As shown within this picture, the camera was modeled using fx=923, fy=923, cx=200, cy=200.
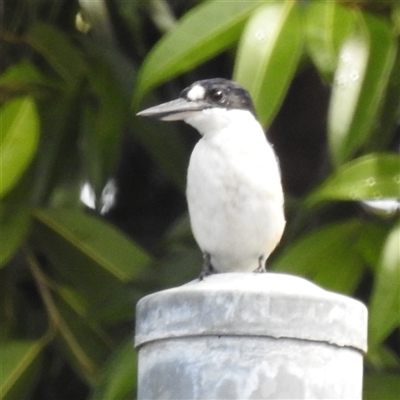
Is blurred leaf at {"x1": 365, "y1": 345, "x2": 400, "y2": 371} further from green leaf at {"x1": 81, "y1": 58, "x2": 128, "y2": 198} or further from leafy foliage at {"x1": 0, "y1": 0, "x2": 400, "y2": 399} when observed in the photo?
green leaf at {"x1": 81, "y1": 58, "x2": 128, "y2": 198}

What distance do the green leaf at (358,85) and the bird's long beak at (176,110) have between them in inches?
9.3

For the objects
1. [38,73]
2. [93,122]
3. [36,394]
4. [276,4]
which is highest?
[276,4]

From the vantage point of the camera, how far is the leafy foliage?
1.18m

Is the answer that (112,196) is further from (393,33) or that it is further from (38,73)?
(393,33)

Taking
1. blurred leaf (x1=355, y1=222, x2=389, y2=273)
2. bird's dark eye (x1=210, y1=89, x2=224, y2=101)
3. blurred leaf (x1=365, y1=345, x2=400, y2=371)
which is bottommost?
blurred leaf (x1=365, y1=345, x2=400, y2=371)

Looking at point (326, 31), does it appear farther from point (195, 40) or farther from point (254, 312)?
point (254, 312)

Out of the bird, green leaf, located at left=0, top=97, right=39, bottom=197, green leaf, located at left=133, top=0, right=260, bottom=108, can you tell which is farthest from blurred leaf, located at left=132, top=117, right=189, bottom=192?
the bird

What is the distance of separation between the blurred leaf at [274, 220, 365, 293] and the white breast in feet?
0.97

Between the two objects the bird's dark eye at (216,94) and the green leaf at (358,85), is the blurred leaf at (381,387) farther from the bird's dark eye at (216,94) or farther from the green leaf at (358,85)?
the bird's dark eye at (216,94)

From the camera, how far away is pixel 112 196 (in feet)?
6.19

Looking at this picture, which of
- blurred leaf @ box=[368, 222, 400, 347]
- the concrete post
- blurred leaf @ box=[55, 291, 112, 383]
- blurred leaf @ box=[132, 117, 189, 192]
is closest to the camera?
the concrete post

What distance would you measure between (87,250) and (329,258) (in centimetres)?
43

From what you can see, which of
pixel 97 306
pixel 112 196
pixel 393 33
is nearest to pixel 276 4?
pixel 393 33

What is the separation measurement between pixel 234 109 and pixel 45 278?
26.0 inches
